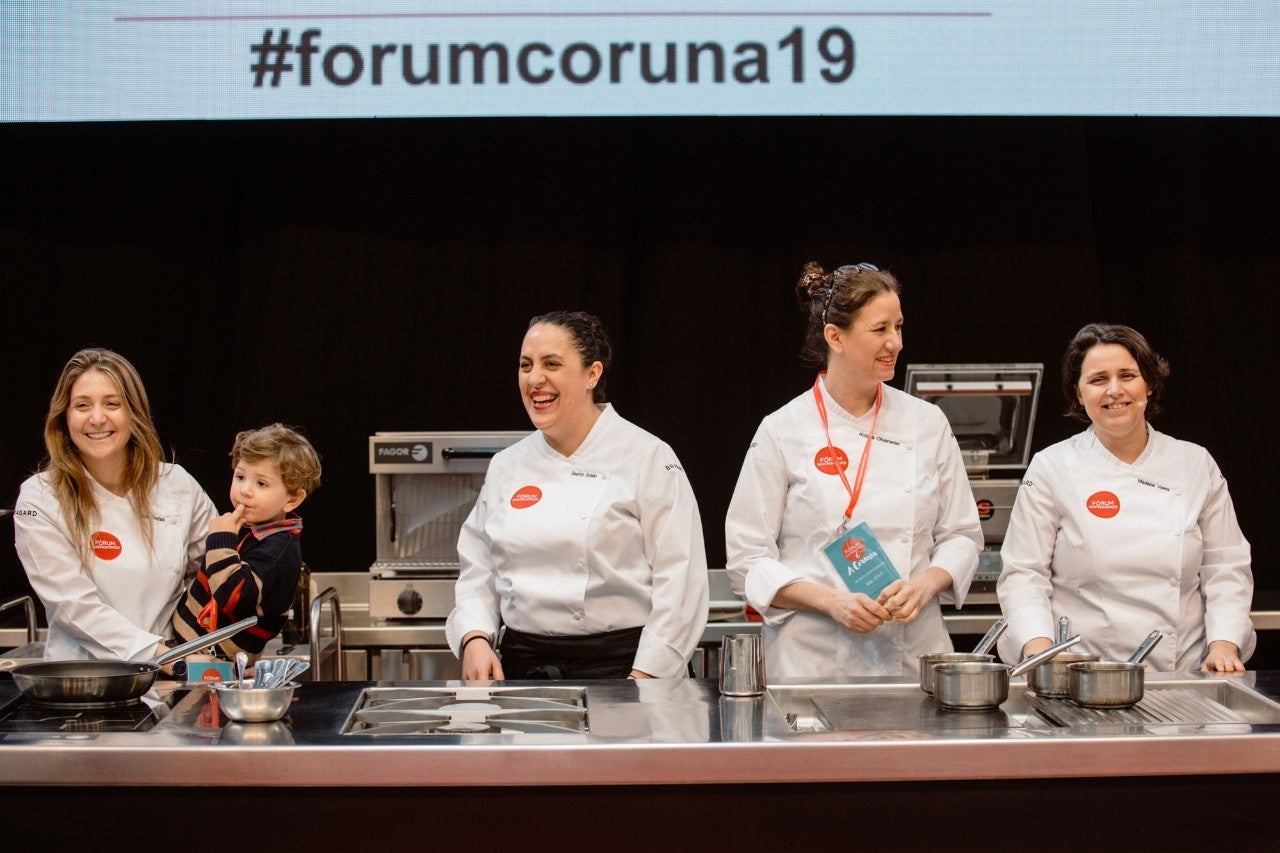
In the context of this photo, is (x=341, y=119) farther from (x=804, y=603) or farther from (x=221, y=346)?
(x=804, y=603)

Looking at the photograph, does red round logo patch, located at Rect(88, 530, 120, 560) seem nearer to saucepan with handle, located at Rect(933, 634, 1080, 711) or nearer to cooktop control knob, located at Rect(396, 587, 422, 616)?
cooktop control knob, located at Rect(396, 587, 422, 616)

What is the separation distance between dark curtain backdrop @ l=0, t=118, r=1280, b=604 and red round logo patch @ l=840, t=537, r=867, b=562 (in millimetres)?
1515

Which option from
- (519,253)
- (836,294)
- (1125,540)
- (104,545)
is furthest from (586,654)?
(519,253)

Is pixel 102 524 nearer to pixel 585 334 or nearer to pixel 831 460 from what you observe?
pixel 585 334

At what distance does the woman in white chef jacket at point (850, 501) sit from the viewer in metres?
2.65

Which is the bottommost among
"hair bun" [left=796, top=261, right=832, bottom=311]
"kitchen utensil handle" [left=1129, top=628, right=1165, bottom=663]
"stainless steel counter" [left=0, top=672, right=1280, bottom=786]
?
"stainless steel counter" [left=0, top=672, right=1280, bottom=786]

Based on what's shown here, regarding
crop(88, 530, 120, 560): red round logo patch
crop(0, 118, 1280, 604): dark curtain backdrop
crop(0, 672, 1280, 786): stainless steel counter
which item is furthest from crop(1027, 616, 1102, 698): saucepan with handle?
crop(0, 118, 1280, 604): dark curtain backdrop

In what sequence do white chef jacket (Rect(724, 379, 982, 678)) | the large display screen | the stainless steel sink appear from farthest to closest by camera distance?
1. the large display screen
2. white chef jacket (Rect(724, 379, 982, 678))
3. the stainless steel sink

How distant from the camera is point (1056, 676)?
7.14ft

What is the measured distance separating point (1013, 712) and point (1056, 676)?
0.14 m

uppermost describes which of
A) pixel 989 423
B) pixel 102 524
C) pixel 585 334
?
pixel 585 334

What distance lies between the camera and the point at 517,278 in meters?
4.08

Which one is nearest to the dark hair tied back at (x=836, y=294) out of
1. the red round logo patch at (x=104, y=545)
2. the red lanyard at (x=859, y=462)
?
the red lanyard at (x=859, y=462)

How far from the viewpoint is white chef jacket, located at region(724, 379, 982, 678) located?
2.69 metres
